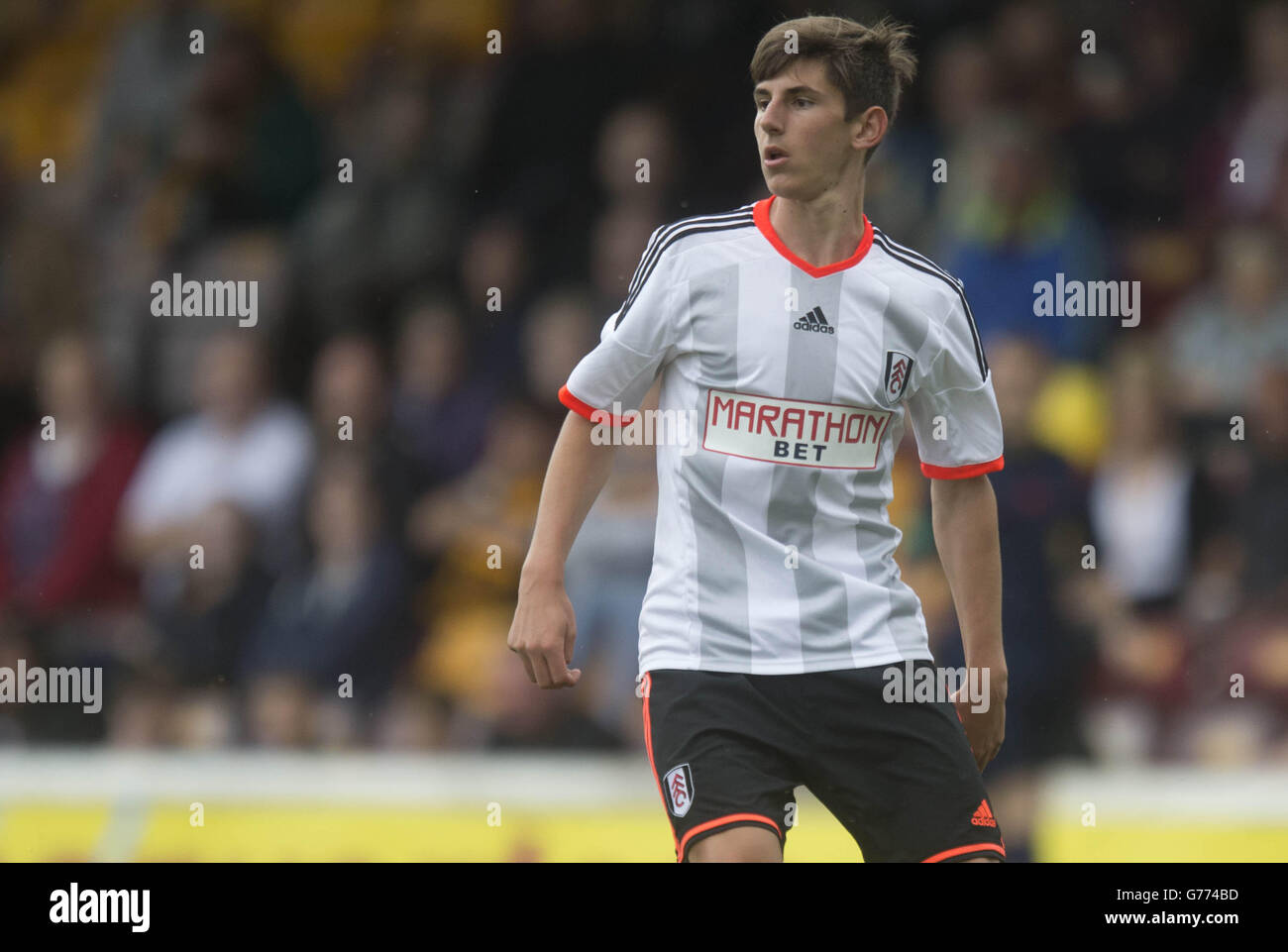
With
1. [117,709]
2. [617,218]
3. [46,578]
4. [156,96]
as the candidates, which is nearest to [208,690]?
[117,709]

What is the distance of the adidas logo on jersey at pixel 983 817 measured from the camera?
376 centimetres

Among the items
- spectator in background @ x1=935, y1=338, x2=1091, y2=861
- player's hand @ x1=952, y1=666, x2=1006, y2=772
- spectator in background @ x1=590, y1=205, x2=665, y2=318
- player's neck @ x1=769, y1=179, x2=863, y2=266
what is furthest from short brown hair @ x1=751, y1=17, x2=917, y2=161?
spectator in background @ x1=590, y1=205, x2=665, y2=318

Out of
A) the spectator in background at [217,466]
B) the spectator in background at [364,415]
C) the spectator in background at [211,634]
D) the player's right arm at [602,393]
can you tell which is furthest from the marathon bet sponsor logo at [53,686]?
the player's right arm at [602,393]

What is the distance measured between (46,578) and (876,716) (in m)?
5.36

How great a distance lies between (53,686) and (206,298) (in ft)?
6.87

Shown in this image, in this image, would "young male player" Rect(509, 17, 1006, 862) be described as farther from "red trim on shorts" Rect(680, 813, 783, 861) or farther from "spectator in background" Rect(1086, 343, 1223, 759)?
"spectator in background" Rect(1086, 343, 1223, 759)

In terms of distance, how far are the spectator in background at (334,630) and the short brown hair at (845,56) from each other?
Answer: 3.84 meters

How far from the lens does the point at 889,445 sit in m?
3.94

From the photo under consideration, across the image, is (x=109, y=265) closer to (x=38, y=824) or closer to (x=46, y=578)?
(x=46, y=578)

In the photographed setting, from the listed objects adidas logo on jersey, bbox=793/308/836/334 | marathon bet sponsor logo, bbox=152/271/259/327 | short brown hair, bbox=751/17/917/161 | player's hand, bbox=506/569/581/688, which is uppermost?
marathon bet sponsor logo, bbox=152/271/259/327

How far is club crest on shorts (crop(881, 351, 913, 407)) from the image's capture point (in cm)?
388

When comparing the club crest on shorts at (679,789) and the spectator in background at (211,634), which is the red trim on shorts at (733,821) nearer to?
the club crest on shorts at (679,789)

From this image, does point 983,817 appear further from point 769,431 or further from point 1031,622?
point 1031,622

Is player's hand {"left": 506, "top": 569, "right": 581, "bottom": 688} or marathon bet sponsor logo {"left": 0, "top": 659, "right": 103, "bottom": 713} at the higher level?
player's hand {"left": 506, "top": 569, "right": 581, "bottom": 688}
